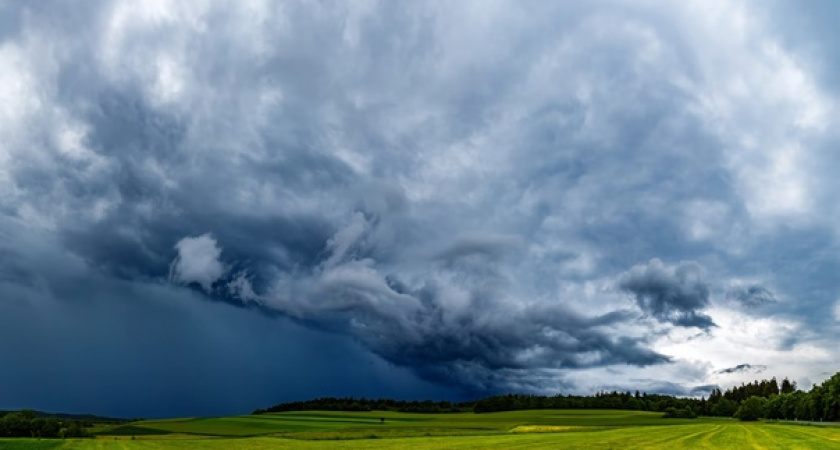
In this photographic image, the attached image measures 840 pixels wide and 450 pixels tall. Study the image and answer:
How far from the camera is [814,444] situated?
58906 millimetres

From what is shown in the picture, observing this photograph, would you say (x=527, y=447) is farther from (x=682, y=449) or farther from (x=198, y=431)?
(x=198, y=431)

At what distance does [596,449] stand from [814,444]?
21.0m

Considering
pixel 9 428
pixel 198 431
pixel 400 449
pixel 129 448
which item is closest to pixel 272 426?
pixel 198 431

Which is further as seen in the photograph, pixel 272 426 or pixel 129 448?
pixel 272 426

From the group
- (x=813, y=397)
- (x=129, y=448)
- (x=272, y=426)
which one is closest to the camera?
(x=129, y=448)

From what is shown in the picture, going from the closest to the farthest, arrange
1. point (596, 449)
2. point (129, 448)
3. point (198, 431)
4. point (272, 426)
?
1. point (596, 449)
2. point (129, 448)
3. point (198, 431)
4. point (272, 426)

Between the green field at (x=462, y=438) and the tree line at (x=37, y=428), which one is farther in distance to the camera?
the tree line at (x=37, y=428)

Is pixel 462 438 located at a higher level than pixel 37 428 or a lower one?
lower

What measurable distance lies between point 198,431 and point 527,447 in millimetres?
84026

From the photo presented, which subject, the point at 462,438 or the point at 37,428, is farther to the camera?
the point at 37,428

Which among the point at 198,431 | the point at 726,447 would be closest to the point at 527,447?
the point at 726,447

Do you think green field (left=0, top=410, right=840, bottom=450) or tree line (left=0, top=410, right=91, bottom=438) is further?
tree line (left=0, top=410, right=91, bottom=438)

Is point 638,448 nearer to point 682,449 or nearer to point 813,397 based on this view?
point 682,449

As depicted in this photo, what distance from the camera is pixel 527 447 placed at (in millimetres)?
62844
